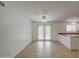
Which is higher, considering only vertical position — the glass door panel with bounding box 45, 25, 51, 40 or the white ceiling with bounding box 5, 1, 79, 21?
the white ceiling with bounding box 5, 1, 79, 21

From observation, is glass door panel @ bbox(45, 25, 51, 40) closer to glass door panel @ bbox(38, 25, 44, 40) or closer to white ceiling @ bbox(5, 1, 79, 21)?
glass door panel @ bbox(38, 25, 44, 40)

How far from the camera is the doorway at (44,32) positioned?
13.2 m

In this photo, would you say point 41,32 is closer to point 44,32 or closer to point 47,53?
point 44,32

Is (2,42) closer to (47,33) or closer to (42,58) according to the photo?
(42,58)

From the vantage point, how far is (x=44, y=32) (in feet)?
43.5

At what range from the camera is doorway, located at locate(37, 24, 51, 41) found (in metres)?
13.2

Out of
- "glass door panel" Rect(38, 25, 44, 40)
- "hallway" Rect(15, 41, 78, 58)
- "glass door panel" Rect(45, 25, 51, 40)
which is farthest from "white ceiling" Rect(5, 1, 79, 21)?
"glass door panel" Rect(38, 25, 44, 40)

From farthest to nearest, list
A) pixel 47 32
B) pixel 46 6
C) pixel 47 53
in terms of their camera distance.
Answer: pixel 47 32, pixel 47 53, pixel 46 6

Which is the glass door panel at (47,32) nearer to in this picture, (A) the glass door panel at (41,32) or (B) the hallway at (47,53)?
(A) the glass door panel at (41,32)

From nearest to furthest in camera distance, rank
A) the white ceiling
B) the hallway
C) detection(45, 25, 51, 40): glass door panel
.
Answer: the white ceiling
the hallway
detection(45, 25, 51, 40): glass door panel

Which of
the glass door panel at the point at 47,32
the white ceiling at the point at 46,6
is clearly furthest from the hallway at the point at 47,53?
the glass door panel at the point at 47,32

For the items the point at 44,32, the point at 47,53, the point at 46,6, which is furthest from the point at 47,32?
the point at 46,6

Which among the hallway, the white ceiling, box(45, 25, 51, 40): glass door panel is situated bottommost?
the hallway

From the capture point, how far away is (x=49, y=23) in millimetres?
13023
